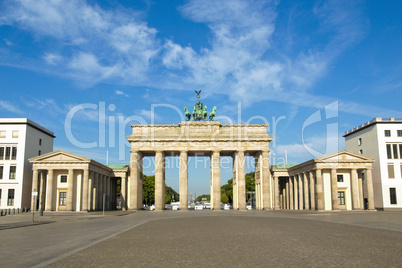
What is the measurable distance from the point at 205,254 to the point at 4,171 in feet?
193

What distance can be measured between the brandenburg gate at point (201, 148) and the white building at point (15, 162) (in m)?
17.8

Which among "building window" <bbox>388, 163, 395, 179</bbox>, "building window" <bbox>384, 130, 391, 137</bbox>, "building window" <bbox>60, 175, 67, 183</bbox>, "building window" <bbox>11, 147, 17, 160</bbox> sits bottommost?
"building window" <bbox>60, 175, 67, 183</bbox>

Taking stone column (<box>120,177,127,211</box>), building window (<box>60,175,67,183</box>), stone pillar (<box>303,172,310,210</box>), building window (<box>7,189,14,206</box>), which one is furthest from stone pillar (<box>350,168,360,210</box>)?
building window (<box>7,189,14,206</box>)

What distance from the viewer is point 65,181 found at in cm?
5925

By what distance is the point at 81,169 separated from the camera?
57.7 m

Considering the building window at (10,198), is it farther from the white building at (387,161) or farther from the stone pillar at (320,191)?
the white building at (387,161)

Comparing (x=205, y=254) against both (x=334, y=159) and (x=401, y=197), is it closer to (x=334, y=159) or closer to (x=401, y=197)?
(x=334, y=159)

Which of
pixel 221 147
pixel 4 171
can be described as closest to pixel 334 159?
pixel 221 147

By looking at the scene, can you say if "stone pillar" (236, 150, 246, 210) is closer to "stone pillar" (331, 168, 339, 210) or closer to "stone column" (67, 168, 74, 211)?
"stone pillar" (331, 168, 339, 210)

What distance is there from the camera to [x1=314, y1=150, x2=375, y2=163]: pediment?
57531mm

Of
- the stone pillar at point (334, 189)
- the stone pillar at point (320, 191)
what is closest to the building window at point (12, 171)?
the stone pillar at point (320, 191)

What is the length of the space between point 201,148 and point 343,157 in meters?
25.5

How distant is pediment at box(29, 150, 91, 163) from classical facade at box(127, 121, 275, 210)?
1364 cm

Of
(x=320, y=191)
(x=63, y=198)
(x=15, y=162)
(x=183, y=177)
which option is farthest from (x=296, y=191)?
(x=15, y=162)
